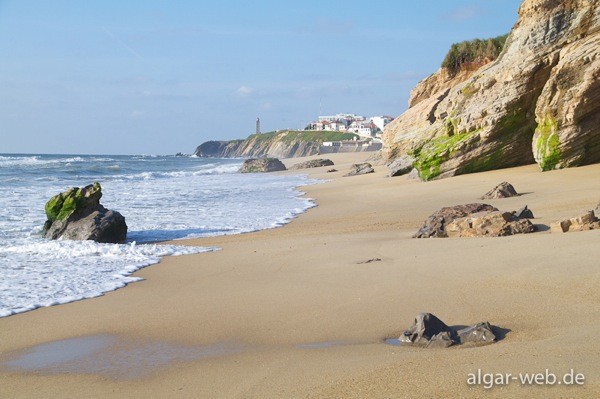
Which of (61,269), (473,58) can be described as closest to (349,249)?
(61,269)

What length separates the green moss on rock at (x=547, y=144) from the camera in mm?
16844

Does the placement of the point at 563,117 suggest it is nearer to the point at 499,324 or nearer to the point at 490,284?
the point at 490,284

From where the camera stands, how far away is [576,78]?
16297 millimetres

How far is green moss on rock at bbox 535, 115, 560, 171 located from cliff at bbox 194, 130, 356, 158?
329 feet

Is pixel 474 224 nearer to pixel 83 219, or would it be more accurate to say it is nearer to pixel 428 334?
pixel 428 334

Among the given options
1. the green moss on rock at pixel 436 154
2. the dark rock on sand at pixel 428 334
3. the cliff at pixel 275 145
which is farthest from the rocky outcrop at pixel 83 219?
the cliff at pixel 275 145

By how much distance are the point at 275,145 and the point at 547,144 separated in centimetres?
13326

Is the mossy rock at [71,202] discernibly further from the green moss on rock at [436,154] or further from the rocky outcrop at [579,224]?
the green moss on rock at [436,154]

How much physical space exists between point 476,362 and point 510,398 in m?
0.65

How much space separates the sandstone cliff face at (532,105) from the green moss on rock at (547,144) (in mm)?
25

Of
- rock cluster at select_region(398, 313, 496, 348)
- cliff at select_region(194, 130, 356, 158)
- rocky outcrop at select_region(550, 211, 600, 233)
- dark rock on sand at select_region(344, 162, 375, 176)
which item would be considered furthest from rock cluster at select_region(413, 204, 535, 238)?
cliff at select_region(194, 130, 356, 158)

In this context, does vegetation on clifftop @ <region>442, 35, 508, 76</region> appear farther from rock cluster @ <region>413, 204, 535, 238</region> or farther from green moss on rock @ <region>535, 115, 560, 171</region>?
rock cluster @ <region>413, 204, 535, 238</region>

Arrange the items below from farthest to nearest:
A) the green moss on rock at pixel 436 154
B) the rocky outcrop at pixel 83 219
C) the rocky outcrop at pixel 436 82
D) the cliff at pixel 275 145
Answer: the cliff at pixel 275 145 < the rocky outcrop at pixel 436 82 < the green moss on rock at pixel 436 154 < the rocky outcrop at pixel 83 219

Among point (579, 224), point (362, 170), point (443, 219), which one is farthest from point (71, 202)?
point (362, 170)
